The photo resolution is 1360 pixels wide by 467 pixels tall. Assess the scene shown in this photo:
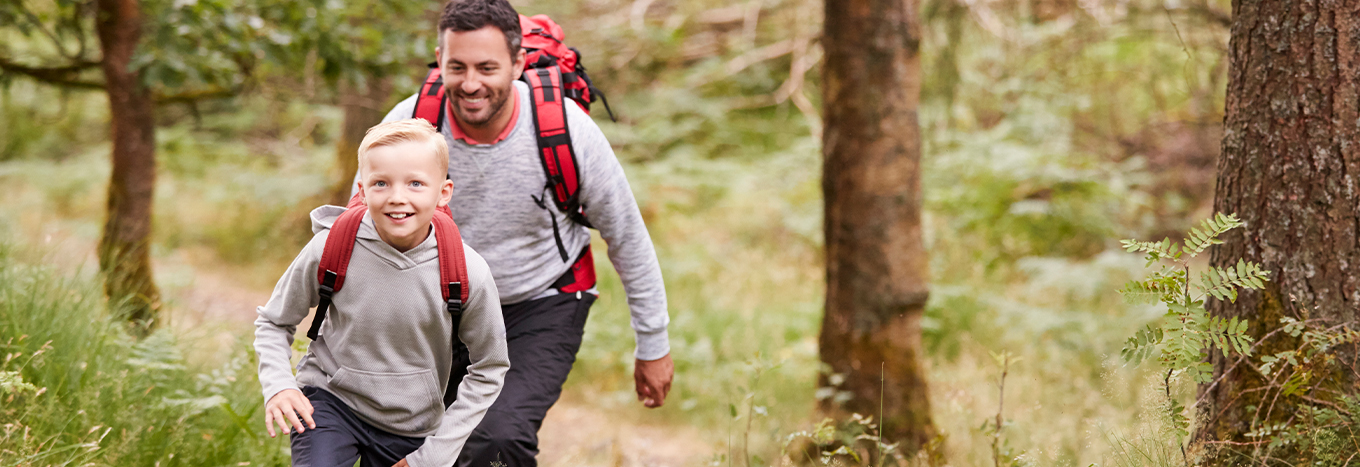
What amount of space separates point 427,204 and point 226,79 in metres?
3.64

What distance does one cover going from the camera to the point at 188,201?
1173cm

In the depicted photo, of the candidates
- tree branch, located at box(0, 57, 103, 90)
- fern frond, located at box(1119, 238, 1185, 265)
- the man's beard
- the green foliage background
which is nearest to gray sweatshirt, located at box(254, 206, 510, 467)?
the man's beard

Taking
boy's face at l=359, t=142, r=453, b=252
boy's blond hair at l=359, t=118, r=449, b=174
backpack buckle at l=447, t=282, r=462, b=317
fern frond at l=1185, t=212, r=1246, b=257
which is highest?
boy's blond hair at l=359, t=118, r=449, b=174

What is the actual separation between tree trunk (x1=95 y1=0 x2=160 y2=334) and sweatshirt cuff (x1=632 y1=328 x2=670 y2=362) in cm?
323

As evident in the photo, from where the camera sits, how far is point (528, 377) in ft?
9.05

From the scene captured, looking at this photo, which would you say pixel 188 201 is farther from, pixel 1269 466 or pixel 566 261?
pixel 1269 466

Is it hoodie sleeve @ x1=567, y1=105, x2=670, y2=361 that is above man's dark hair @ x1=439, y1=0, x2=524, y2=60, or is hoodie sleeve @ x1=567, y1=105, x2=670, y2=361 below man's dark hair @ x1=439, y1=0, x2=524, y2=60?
below

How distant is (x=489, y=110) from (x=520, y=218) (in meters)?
0.39

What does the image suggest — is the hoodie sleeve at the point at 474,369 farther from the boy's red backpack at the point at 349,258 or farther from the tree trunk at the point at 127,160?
the tree trunk at the point at 127,160

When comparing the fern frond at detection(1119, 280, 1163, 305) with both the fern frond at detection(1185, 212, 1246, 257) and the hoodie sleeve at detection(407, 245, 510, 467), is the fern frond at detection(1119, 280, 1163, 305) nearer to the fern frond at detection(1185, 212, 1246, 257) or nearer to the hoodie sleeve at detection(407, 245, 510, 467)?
the fern frond at detection(1185, 212, 1246, 257)

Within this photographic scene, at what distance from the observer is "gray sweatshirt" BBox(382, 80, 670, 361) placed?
283cm

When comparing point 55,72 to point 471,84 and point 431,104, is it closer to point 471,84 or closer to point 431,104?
point 431,104

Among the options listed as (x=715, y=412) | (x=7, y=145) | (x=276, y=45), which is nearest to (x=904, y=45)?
(x=715, y=412)

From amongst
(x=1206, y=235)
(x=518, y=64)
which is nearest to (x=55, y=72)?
(x=518, y=64)
